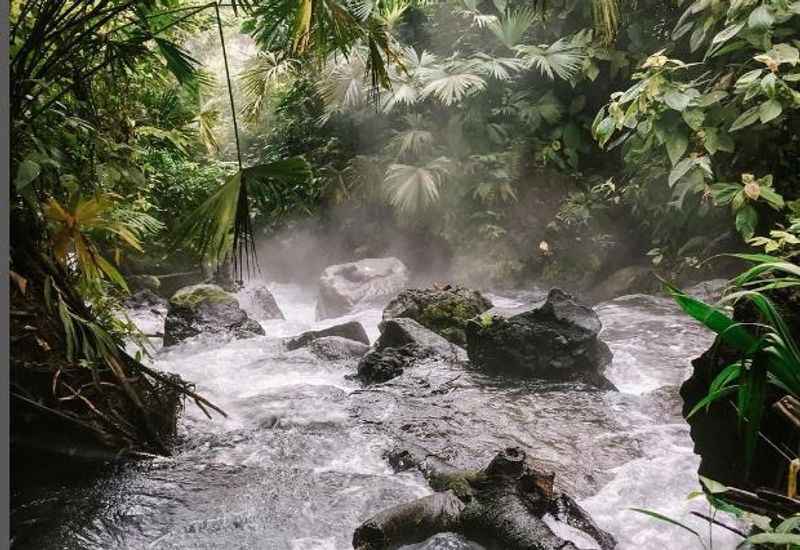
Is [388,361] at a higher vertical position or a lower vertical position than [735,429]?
lower

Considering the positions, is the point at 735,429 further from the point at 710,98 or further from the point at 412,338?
the point at 710,98

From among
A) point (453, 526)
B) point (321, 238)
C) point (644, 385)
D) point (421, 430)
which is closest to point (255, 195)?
point (453, 526)

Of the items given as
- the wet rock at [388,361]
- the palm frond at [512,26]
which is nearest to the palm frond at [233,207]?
the wet rock at [388,361]

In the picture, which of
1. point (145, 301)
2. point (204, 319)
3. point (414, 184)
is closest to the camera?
point (204, 319)

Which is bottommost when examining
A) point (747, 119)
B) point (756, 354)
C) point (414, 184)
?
point (414, 184)

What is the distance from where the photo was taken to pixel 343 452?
3412 mm

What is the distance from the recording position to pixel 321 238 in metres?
10.0

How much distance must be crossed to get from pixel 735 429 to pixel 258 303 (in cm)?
605

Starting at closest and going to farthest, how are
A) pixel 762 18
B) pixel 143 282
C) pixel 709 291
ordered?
pixel 762 18 < pixel 709 291 < pixel 143 282

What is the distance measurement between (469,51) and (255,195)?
7743 millimetres

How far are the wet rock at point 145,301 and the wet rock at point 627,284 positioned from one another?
5.22 meters

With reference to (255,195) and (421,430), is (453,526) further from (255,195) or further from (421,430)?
(255,195)

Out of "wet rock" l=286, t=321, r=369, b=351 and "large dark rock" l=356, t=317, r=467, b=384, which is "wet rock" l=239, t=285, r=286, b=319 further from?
"large dark rock" l=356, t=317, r=467, b=384

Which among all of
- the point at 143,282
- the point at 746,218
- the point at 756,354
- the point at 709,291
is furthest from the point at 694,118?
the point at 143,282
